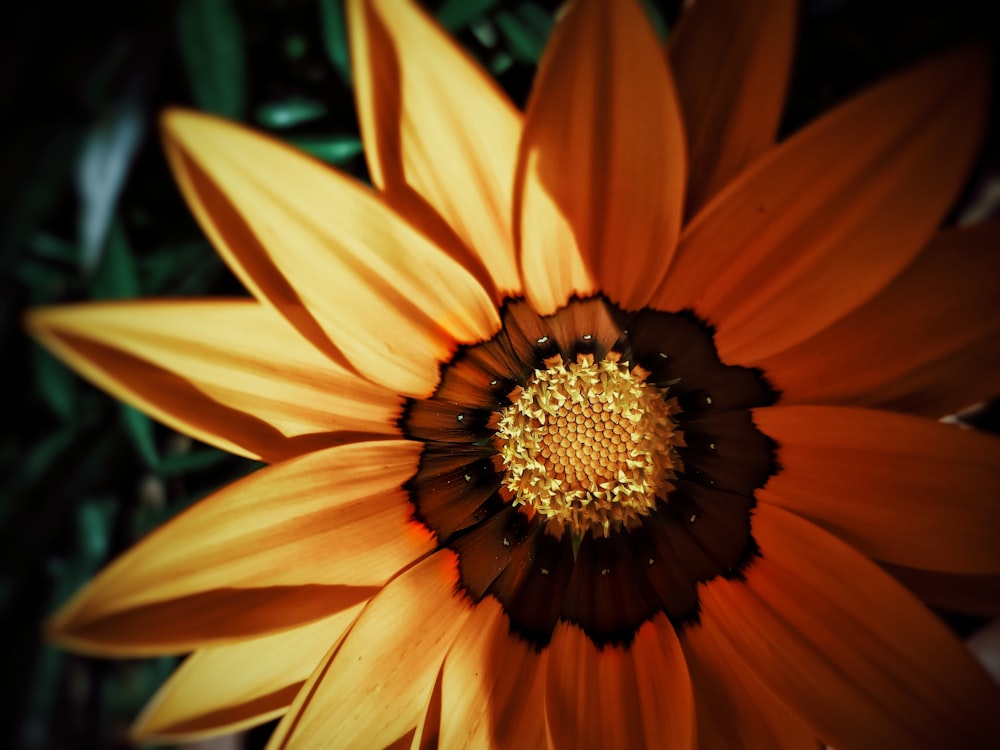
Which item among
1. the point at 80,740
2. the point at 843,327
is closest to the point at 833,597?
the point at 843,327

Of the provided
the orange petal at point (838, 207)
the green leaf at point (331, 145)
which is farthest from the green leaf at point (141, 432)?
the orange petal at point (838, 207)

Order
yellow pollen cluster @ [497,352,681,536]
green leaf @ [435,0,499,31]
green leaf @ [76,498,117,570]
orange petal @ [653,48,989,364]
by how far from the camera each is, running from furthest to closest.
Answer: green leaf @ [76,498,117,570]
yellow pollen cluster @ [497,352,681,536]
green leaf @ [435,0,499,31]
orange petal @ [653,48,989,364]

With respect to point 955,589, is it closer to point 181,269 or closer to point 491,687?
point 491,687

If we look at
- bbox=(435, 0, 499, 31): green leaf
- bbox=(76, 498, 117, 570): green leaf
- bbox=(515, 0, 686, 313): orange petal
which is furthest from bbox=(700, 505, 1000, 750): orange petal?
bbox=(76, 498, 117, 570): green leaf

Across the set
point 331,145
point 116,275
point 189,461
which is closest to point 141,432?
point 189,461

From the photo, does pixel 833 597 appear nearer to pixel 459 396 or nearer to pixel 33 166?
pixel 459 396

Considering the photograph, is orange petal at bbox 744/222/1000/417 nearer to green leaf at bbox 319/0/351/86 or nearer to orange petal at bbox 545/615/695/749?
orange petal at bbox 545/615/695/749

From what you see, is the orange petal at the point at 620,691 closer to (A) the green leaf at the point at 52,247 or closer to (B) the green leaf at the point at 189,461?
(B) the green leaf at the point at 189,461
